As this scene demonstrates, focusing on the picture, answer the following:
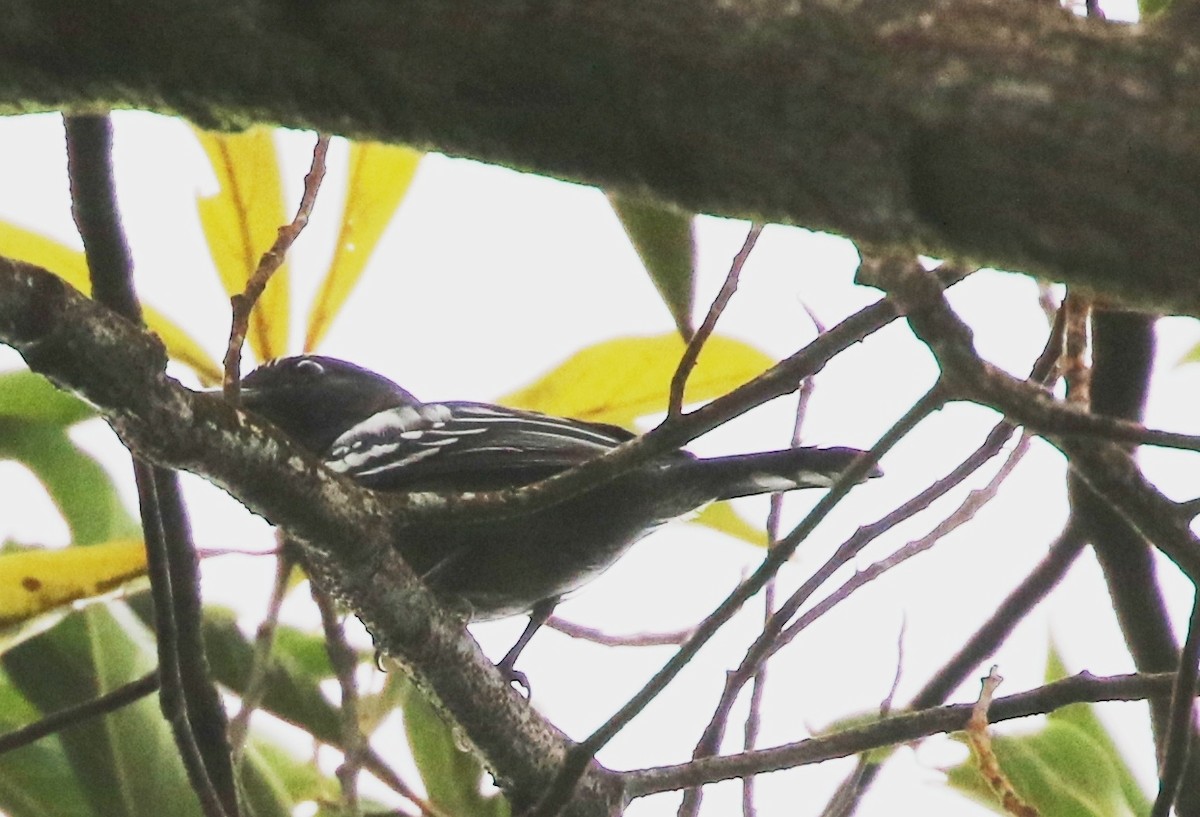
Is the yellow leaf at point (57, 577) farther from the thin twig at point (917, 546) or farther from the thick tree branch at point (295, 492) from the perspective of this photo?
the thin twig at point (917, 546)

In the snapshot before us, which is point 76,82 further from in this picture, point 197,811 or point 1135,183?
point 197,811

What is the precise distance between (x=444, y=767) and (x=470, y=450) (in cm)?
66

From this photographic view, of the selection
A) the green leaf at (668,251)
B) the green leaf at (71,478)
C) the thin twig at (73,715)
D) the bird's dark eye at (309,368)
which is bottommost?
the thin twig at (73,715)

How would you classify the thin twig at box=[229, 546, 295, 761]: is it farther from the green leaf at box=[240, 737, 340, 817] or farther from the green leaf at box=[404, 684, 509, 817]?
the green leaf at box=[404, 684, 509, 817]

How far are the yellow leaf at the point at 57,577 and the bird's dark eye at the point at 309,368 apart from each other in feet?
4.10

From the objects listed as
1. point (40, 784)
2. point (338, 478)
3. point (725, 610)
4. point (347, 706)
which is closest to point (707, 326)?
point (725, 610)

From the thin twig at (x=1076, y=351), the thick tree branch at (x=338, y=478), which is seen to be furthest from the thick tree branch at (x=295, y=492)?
the thin twig at (x=1076, y=351)

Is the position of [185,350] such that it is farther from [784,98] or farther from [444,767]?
[784,98]

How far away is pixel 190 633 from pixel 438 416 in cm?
138

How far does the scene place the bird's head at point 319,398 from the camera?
3268mm

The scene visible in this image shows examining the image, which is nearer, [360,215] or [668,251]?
[668,251]

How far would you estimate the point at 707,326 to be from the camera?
1374mm

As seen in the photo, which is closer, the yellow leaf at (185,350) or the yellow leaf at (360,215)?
the yellow leaf at (360,215)

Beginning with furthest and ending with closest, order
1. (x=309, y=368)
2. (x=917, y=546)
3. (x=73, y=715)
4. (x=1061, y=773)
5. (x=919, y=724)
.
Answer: (x=309, y=368) < (x=1061, y=773) < (x=917, y=546) < (x=73, y=715) < (x=919, y=724)
